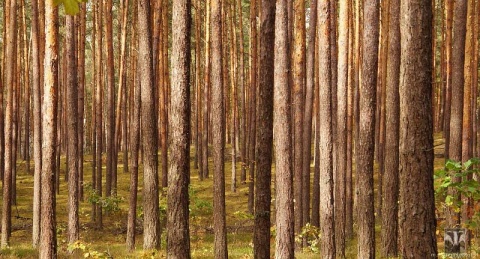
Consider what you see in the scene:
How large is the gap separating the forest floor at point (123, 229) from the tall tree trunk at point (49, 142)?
63cm

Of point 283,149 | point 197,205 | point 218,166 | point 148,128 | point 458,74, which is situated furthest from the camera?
point 197,205

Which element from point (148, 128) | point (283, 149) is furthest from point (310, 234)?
point (283, 149)

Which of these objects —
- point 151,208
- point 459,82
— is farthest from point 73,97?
point 459,82

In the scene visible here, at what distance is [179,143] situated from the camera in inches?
326

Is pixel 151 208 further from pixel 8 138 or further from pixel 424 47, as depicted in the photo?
pixel 424 47

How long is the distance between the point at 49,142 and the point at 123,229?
9563 millimetres

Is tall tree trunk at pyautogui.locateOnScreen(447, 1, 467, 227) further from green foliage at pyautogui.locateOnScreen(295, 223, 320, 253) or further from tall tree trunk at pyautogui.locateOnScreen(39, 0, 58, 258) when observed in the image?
tall tree trunk at pyautogui.locateOnScreen(39, 0, 58, 258)

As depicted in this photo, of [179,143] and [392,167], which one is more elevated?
[179,143]

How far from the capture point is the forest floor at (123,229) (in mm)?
13516

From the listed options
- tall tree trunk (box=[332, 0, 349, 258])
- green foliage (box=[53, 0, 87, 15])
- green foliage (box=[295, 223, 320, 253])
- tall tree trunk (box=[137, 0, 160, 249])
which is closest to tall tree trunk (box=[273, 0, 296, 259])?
green foliage (box=[295, 223, 320, 253])

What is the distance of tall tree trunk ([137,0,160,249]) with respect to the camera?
1215 cm

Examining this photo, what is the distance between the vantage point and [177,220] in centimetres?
838

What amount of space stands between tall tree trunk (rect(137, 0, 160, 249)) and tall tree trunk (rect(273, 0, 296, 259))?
3652 millimetres

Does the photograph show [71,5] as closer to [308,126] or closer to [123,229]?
[308,126]
